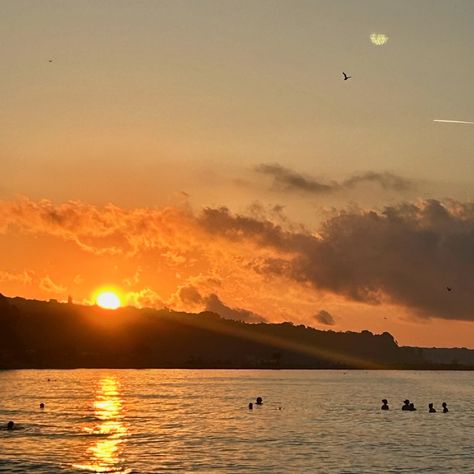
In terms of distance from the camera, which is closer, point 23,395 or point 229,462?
point 229,462

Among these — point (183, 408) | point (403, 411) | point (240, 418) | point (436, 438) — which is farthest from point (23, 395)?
point (436, 438)

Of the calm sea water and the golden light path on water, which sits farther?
the calm sea water

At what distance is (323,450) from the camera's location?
90375 mm

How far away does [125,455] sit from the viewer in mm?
81375

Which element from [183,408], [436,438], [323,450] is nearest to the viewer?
[323,450]

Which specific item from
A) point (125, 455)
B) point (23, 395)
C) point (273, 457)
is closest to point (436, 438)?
point (273, 457)

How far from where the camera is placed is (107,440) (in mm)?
94562

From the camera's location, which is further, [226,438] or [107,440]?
[226,438]

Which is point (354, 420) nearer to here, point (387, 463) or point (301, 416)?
point (301, 416)

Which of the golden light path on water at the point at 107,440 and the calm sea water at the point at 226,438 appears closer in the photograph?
the golden light path on water at the point at 107,440

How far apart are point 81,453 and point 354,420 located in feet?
197

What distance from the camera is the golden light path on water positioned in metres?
74.6

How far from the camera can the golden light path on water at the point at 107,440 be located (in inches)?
2938

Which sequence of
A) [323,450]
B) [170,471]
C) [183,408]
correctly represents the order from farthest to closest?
1. [183,408]
2. [323,450]
3. [170,471]
